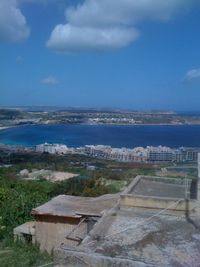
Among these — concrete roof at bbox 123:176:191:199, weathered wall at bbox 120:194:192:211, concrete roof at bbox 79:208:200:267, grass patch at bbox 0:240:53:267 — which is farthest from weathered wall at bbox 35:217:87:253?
concrete roof at bbox 79:208:200:267

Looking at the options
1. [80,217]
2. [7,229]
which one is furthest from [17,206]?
[80,217]

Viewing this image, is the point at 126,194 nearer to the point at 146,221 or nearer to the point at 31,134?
the point at 146,221

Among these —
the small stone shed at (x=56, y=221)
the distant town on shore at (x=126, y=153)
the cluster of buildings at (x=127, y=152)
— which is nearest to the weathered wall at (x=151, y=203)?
the small stone shed at (x=56, y=221)

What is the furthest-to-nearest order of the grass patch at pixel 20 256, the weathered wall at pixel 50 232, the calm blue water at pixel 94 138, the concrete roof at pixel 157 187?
the calm blue water at pixel 94 138
the weathered wall at pixel 50 232
the grass patch at pixel 20 256
the concrete roof at pixel 157 187

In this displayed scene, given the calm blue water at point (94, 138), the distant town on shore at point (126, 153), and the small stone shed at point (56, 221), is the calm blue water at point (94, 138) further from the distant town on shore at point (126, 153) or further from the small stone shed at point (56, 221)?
the small stone shed at point (56, 221)

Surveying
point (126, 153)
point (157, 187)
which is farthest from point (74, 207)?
point (126, 153)

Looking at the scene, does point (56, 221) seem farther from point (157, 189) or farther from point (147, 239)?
point (147, 239)
